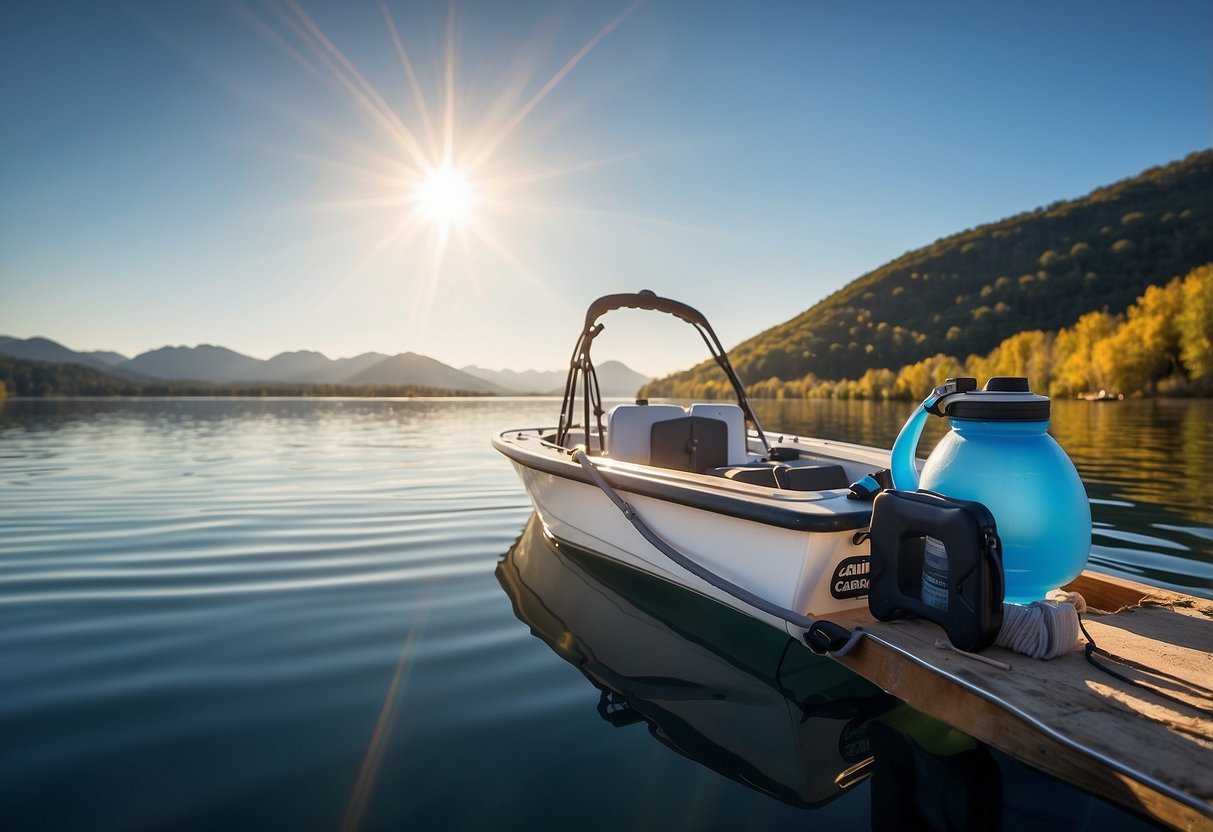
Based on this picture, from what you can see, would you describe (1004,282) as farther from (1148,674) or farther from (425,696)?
(425,696)

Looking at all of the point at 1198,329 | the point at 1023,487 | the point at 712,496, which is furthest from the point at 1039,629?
the point at 1198,329

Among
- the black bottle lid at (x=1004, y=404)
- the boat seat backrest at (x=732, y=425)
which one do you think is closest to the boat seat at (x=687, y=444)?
the boat seat backrest at (x=732, y=425)

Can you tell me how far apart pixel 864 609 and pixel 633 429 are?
2.74m

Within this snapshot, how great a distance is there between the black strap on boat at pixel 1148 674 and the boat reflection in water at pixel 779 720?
1.53 ft

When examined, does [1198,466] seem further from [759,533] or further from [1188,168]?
[1188,168]

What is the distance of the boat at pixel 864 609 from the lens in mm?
1890

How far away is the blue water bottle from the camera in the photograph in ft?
8.28

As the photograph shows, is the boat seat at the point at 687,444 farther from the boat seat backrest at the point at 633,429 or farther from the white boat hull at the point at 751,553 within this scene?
the white boat hull at the point at 751,553

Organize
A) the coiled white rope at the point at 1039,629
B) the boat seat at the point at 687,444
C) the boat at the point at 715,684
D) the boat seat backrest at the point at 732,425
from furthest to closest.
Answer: the boat seat backrest at the point at 732,425 → the boat seat at the point at 687,444 → the boat at the point at 715,684 → the coiled white rope at the point at 1039,629

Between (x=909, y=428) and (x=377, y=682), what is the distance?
3125 millimetres

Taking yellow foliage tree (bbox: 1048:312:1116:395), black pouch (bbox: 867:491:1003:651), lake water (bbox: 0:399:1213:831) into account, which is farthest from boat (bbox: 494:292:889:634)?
yellow foliage tree (bbox: 1048:312:1116:395)

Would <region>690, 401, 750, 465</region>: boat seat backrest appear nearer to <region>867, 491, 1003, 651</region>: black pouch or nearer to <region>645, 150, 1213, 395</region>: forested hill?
<region>867, 491, 1003, 651</region>: black pouch

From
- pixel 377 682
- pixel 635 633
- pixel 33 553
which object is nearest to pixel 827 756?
pixel 635 633

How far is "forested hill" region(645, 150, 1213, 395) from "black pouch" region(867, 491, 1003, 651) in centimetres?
9195
